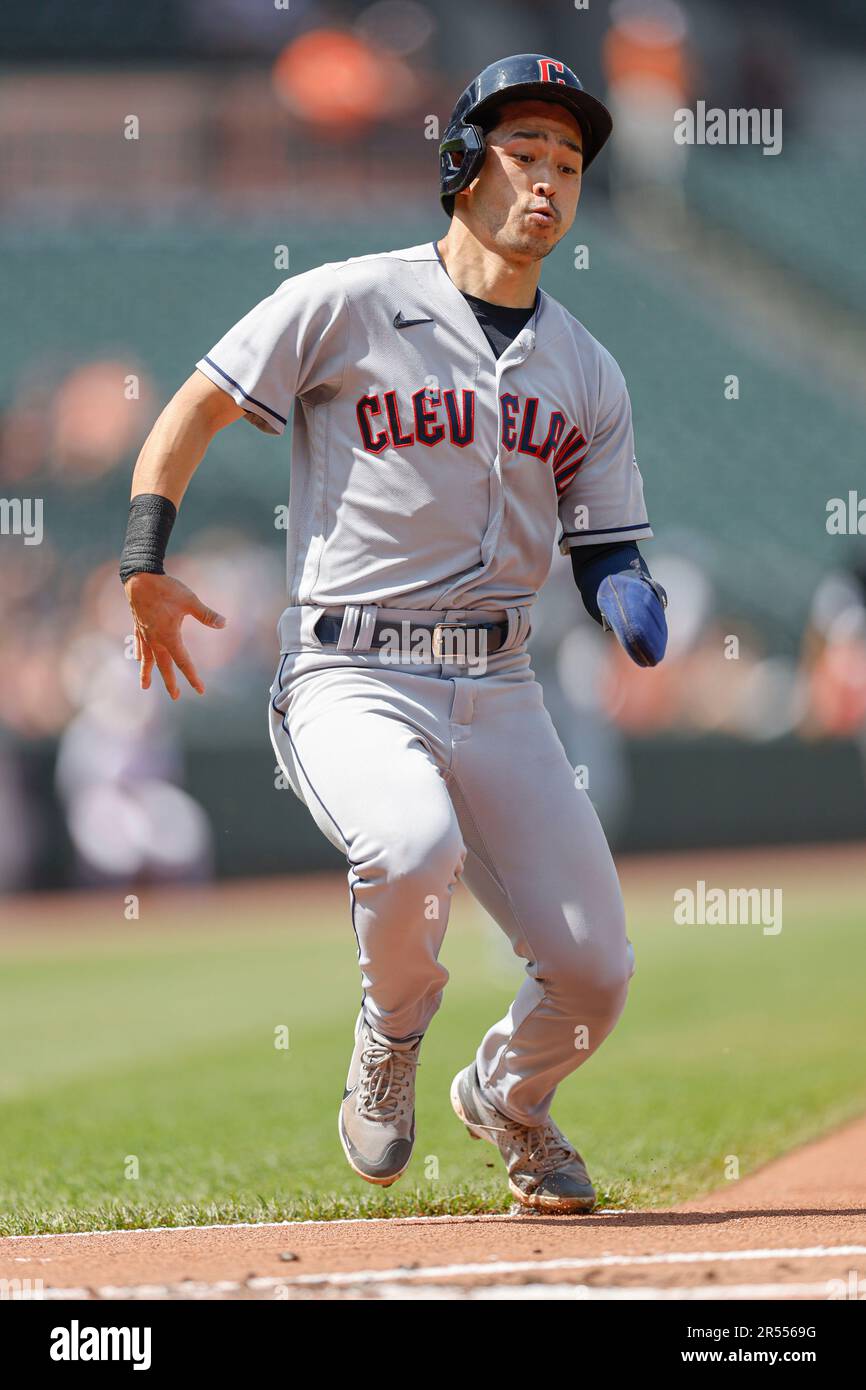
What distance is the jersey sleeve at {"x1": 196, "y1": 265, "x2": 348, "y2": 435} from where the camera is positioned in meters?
3.24

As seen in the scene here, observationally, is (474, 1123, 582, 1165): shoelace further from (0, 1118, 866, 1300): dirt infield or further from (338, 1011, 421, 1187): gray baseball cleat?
(338, 1011, 421, 1187): gray baseball cleat

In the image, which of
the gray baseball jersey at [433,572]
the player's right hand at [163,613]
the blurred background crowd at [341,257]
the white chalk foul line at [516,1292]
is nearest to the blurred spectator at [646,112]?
the blurred background crowd at [341,257]

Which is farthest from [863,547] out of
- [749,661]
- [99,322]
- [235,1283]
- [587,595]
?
[235,1283]

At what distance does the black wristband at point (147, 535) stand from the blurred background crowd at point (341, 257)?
8.29 meters

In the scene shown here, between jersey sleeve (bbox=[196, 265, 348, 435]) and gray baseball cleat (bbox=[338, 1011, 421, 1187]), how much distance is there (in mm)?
1172

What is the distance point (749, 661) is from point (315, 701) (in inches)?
516

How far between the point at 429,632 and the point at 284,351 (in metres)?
0.59

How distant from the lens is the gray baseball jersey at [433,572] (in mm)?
3256

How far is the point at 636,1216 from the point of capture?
3.48 metres

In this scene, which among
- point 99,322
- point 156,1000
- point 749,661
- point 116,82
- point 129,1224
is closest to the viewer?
point 129,1224

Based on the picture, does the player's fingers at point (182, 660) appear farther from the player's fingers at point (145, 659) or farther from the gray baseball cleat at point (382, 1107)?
the gray baseball cleat at point (382, 1107)

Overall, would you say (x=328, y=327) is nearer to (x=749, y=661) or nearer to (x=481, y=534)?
(x=481, y=534)

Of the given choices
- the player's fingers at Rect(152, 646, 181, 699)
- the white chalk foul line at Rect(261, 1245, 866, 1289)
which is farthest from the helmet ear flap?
the white chalk foul line at Rect(261, 1245, 866, 1289)

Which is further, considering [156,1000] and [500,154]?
[156,1000]
